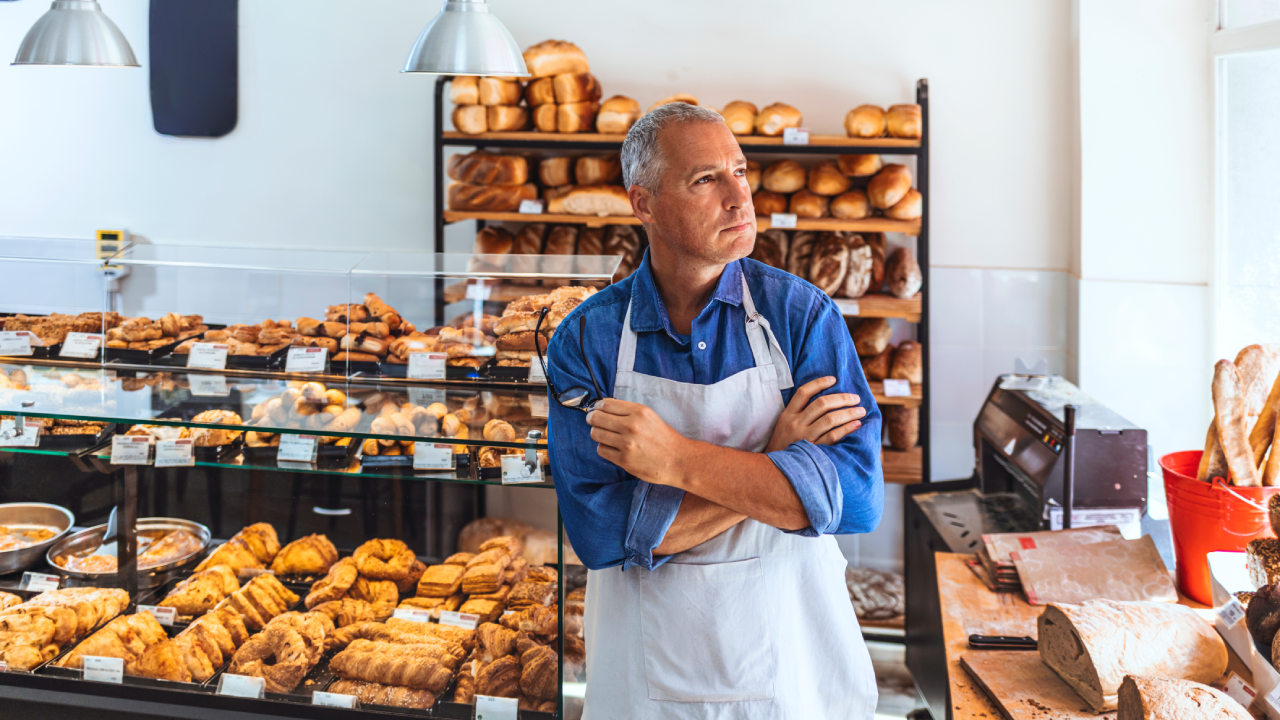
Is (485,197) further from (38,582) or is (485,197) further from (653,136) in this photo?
(653,136)

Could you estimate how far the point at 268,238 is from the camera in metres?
3.99

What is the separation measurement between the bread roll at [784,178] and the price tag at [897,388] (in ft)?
2.70

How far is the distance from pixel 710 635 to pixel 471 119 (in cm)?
252

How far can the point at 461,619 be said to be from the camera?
2.07 meters

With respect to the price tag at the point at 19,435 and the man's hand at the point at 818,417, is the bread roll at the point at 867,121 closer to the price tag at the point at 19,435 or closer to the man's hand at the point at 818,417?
the man's hand at the point at 818,417

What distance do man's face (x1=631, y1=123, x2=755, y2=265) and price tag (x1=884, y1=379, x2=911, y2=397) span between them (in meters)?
2.23

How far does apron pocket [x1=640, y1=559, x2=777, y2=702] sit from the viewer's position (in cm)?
141

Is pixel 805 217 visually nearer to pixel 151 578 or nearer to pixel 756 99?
pixel 756 99

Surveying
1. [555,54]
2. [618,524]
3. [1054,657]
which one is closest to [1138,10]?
[555,54]

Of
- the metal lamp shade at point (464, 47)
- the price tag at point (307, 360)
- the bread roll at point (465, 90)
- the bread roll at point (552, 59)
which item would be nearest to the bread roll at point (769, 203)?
the bread roll at point (552, 59)

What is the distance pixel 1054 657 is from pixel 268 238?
3499 millimetres

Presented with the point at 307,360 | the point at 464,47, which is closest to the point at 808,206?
the point at 464,47

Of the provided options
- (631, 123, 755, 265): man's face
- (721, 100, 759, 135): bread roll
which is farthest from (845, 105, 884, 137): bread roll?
(631, 123, 755, 265): man's face

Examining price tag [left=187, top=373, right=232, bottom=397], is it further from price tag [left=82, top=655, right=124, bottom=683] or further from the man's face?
the man's face
